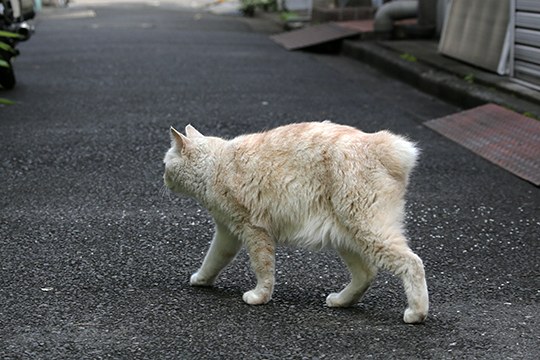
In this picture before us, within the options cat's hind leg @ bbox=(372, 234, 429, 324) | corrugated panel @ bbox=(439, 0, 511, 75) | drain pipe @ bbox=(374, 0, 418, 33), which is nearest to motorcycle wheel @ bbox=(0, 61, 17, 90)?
corrugated panel @ bbox=(439, 0, 511, 75)

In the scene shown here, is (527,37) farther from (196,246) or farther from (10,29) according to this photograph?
(10,29)

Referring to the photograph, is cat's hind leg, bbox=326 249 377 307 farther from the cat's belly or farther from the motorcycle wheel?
the motorcycle wheel

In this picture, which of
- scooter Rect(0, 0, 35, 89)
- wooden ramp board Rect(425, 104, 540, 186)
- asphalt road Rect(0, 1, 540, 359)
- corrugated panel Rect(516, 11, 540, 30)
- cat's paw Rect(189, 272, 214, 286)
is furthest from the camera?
scooter Rect(0, 0, 35, 89)

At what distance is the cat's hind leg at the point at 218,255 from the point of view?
177 inches

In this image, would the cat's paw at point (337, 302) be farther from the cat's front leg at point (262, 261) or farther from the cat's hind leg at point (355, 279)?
the cat's front leg at point (262, 261)

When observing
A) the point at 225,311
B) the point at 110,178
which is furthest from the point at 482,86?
the point at 225,311

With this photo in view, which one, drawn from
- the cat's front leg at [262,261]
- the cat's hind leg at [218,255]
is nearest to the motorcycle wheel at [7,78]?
the cat's hind leg at [218,255]

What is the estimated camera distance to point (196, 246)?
531 centimetres

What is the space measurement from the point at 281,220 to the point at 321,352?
0.73 metres

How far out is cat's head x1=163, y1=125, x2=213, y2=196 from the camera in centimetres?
446

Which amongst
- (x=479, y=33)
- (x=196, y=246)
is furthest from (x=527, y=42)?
(x=196, y=246)

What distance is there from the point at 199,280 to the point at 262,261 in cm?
47

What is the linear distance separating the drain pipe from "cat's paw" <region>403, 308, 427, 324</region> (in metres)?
10.4

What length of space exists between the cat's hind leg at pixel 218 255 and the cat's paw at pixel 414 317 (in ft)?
2.99
